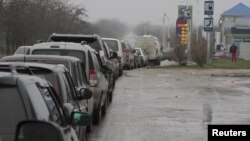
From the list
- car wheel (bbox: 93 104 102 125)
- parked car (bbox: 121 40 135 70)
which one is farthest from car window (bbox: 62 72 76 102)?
parked car (bbox: 121 40 135 70)

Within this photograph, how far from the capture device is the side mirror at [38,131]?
3539 millimetres

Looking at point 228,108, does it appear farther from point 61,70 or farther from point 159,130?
point 61,70

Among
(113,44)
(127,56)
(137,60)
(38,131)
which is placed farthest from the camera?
(137,60)

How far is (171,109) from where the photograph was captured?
16.4m

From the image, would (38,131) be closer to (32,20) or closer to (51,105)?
(51,105)

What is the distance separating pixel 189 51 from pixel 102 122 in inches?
1089

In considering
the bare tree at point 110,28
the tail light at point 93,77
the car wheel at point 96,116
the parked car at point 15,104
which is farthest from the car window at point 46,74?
the bare tree at point 110,28

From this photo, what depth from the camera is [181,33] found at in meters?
50.6

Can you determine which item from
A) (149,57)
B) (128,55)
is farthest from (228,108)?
(149,57)

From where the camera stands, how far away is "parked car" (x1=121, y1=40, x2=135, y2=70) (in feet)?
118

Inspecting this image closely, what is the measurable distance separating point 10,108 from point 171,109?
12.3m

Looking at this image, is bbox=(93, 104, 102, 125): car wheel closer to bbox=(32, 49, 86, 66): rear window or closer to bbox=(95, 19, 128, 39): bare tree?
→ bbox=(32, 49, 86, 66): rear window

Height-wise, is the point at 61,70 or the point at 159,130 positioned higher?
the point at 61,70

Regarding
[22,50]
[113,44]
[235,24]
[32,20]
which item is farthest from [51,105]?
[235,24]
